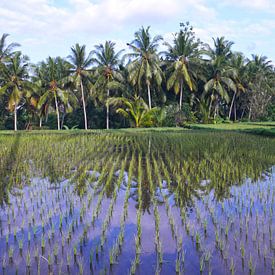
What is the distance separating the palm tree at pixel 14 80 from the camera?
85.6 ft

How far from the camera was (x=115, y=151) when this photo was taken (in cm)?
1276

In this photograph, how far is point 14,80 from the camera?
26656 millimetres

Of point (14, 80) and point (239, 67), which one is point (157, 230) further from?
point (239, 67)

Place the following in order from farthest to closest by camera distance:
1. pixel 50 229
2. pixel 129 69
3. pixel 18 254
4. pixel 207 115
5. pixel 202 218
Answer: pixel 207 115
pixel 129 69
pixel 202 218
pixel 50 229
pixel 18 254

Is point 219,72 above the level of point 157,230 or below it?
above

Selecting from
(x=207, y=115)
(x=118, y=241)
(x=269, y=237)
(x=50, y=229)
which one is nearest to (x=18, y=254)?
(x=50, y=229)

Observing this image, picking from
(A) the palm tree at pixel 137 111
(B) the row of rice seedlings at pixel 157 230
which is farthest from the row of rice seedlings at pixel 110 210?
(A) the palm tree at pixel 137 111

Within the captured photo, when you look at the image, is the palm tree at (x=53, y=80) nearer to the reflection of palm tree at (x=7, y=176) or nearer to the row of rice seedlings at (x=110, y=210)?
the reflection of palm tree at (x=7, y=176)

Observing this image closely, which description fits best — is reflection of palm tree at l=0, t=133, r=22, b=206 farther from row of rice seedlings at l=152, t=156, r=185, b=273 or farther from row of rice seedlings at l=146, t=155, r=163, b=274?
row of rice seedlings at l=152, t=156, r=185, b=273

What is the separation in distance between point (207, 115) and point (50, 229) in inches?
953

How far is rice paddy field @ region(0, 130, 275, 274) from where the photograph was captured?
12.3 ft

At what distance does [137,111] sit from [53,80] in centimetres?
692

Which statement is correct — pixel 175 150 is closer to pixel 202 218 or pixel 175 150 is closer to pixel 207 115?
pixel 202 218

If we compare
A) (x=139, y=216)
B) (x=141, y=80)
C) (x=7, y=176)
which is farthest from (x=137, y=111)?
(x=139, y=216)
